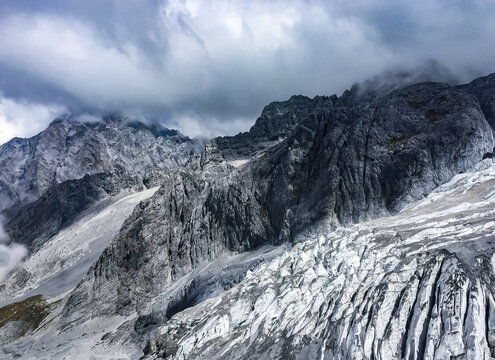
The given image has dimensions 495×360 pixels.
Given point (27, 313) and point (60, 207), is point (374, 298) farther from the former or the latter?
point (60, 207)

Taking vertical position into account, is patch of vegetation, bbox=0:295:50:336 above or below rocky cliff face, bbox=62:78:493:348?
below

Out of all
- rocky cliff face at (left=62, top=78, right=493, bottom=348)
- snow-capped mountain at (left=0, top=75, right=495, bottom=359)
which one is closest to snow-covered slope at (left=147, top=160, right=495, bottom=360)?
snow-capped mountain at (left=0, top=75, right=495, bottom=359)

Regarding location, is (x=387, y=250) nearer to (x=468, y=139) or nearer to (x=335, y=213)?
(x=335, y=213)

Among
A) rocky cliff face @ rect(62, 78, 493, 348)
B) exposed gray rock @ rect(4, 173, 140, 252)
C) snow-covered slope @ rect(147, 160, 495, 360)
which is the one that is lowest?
snow-covered slope @ rect(147, 160, 495, 360)

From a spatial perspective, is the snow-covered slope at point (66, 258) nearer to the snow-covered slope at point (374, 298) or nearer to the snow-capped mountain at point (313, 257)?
Result: the snow-capped mountain at point (313, 257)

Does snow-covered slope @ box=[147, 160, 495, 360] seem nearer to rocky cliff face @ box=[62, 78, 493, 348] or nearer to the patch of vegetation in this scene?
rocky cliff face @ box=[62, 78, 493, 348]

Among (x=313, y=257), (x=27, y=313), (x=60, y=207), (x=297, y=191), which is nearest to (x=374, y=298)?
(x=313, y=257)
